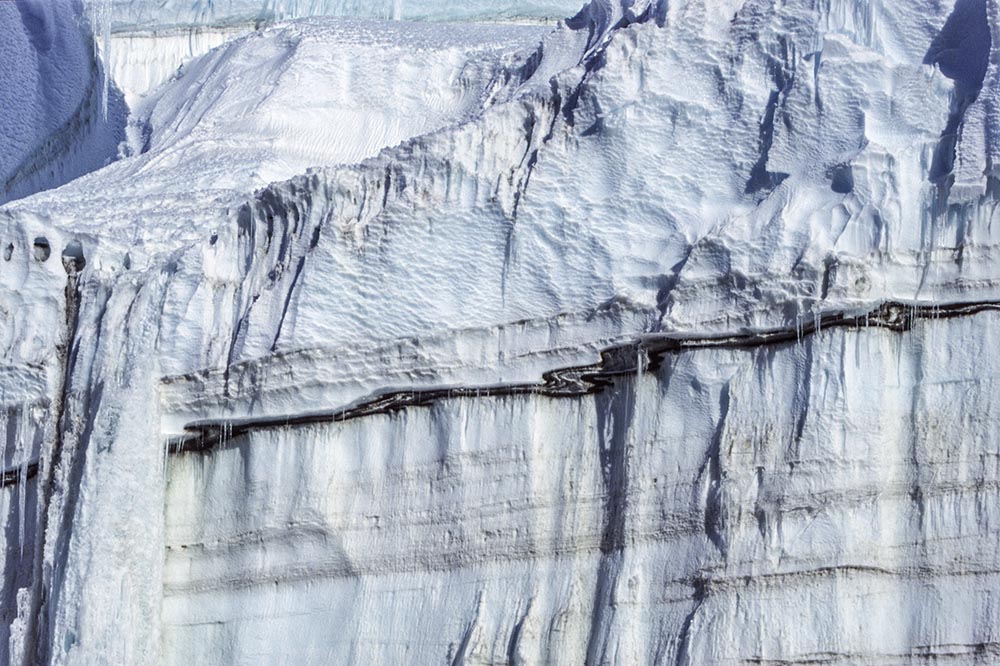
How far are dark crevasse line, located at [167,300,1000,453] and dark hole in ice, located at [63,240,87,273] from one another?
2111 millimetres

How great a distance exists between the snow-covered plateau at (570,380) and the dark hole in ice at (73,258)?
0.03m

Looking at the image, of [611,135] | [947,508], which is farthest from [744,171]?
[947,508]

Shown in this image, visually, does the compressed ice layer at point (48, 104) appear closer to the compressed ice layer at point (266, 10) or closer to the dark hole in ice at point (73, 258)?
the compressed ice layer at point (266, 10)

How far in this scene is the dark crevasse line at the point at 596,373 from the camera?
14750mm

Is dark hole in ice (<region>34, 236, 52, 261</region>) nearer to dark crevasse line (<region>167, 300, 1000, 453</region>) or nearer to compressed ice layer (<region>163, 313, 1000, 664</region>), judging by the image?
dark crevasse line (<region>167, 300, 1000, 453</region>)

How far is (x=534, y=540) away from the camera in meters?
15.3

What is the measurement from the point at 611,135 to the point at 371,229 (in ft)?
6.86

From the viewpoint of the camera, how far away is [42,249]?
59.0ft

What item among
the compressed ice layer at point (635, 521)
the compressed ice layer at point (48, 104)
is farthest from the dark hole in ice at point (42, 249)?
the compressed ice layer at point (48, 104)

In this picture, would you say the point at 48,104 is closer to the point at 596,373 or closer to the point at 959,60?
the point at 596,373

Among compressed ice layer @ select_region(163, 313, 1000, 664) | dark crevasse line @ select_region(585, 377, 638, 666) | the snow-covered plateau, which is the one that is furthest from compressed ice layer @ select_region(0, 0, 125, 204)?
Result: dark crevasse line @ select_region(585, 377, 638, 666)

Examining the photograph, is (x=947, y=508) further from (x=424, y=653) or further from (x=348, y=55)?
(x=348, y=55)

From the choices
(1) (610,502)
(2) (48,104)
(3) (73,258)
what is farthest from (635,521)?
(2) (48,104)

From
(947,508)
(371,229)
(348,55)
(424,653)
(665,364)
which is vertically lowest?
(424,653)
